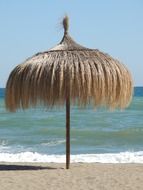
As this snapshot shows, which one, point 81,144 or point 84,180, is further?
point 81,144

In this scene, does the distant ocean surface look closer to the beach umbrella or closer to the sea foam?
the sea foam

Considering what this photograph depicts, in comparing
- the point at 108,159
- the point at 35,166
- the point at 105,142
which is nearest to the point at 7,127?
the point at 105,142

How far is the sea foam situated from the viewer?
12.2m

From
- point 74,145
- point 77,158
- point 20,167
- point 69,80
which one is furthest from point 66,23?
point 74,145

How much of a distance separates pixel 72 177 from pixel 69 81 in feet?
5.22

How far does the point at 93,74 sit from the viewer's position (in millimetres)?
8750

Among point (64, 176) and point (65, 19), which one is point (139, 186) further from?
point (65, 19)

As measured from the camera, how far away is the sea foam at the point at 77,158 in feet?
40.0

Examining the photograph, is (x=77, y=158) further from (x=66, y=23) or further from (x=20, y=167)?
(x=66, y=23)

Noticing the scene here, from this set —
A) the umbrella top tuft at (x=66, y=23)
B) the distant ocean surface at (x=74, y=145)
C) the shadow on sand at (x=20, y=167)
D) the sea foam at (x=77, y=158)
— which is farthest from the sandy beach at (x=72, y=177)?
the umbrella top tuft at (x=66, y=23)

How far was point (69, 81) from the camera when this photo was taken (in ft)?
28.4

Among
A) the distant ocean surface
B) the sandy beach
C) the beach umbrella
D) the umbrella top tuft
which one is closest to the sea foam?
the distant ocean surface

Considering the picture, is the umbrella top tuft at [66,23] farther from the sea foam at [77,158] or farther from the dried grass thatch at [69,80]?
the sea foam at [77,158]

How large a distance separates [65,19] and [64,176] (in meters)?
2.95
